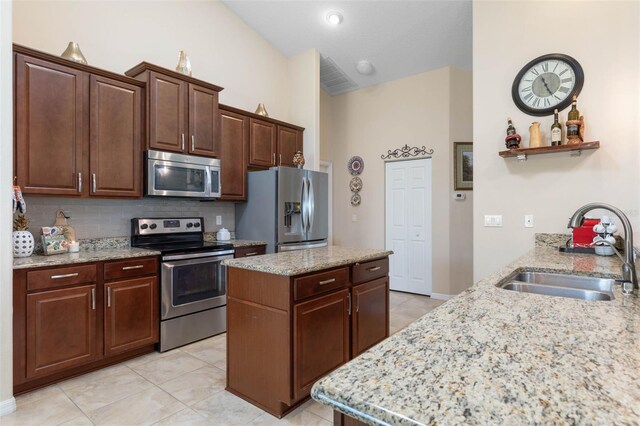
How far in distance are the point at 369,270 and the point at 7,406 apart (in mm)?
2427

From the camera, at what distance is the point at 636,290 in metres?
1.33

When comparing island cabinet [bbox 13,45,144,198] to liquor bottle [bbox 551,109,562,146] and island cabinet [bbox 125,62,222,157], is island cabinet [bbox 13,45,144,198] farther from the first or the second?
liquor bottle [bbox 551,109,562,146]

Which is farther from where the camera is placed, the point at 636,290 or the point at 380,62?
the point at 380,62

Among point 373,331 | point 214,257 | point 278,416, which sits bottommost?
point 278,416

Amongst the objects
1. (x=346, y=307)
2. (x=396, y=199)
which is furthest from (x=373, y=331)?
(x=396, y=199)

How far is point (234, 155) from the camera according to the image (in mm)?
3910

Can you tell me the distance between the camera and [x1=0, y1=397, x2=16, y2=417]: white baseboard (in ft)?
6.68

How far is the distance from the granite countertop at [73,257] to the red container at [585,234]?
10.8ft

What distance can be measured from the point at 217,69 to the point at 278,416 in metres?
3.78

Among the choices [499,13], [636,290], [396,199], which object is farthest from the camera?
[396,199]

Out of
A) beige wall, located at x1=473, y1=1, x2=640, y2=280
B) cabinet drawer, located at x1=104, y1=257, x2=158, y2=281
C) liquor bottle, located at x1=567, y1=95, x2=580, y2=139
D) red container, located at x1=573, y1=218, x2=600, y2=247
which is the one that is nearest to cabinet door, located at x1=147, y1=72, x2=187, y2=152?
cabinet drawer, located at x1=104, y1=257, x2=158, y2=281

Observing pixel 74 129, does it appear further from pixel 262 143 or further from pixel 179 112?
pixel 262 143

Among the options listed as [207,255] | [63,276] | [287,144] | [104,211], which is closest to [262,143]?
[287,144]

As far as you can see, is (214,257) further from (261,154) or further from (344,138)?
(344,138)
